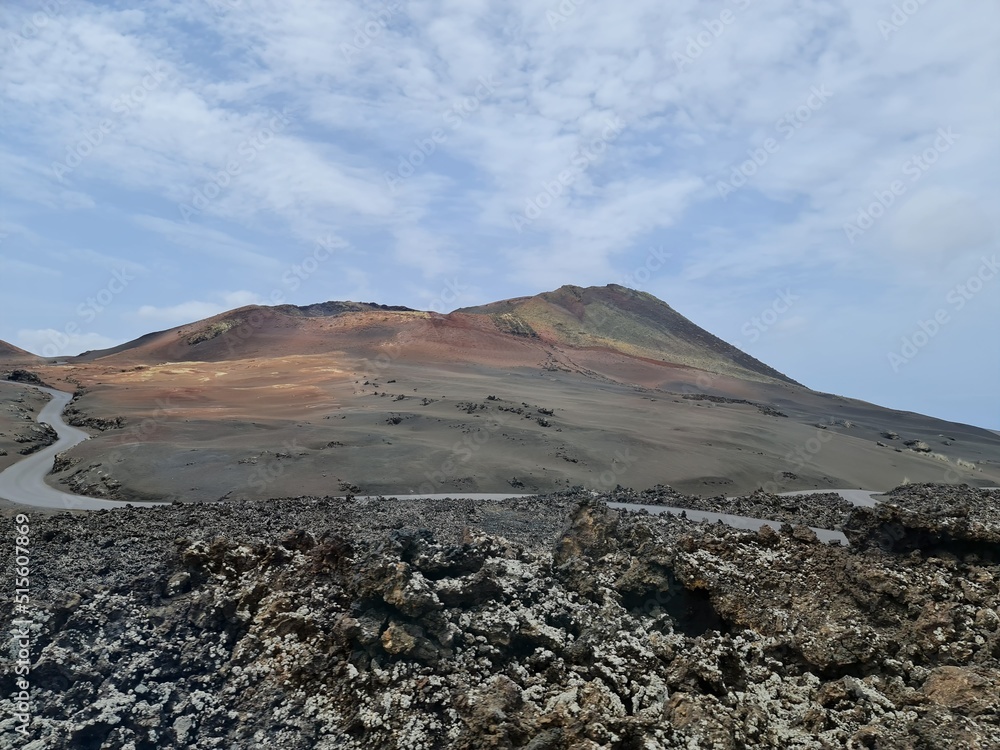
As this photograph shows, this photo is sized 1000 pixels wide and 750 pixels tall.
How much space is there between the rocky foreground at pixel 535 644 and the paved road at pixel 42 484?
41.6ft

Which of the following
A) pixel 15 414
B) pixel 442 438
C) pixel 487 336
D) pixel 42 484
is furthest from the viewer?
pixel 487 336

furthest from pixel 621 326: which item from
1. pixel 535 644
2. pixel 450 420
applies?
pixel 535 644

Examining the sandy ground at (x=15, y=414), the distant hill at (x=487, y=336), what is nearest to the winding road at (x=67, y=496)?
the sandy ground at (x=15, y=414)

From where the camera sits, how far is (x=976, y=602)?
729 cm

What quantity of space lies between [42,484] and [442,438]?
14468 mm

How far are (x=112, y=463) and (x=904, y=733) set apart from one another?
81.3 ft

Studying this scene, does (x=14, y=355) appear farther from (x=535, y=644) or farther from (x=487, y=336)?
(x=535, y=644)

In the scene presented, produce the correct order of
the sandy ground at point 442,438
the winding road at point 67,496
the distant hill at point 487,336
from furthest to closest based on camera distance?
the distant hill at point 487,336
the sandy ground at point 442,438
the winding road at point 67,496

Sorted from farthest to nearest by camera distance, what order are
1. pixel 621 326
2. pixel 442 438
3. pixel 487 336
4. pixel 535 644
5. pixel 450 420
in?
pixel 621 326
pixel 487 336
pixel 450 420
pixel 442 438
pixel 535 644

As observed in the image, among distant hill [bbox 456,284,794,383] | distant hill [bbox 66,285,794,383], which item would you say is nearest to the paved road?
distant hill [bbox 66,285,794,383]

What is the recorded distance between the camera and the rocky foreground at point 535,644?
5.93m

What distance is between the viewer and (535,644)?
271 inches

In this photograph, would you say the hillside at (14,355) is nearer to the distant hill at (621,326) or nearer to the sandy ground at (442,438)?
the sandy ground at (442,438)

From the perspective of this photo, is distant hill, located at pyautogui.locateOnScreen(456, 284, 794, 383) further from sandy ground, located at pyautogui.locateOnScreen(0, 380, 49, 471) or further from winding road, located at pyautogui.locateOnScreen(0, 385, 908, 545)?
winding road, located at pyautogui.locateOnScreen(0, 385, 908, 545)
